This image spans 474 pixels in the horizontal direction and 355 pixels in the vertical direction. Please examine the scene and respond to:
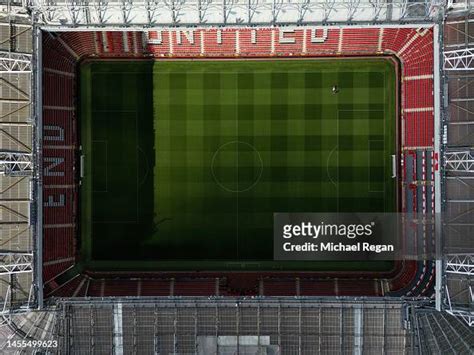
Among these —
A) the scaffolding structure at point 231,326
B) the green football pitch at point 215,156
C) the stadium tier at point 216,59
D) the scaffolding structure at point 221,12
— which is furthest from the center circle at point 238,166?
the scaffolding structure at point 221,12

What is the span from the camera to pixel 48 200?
29.6m

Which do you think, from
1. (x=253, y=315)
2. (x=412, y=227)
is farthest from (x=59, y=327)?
(x=412, y=227)

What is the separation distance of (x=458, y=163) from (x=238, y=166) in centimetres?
1283

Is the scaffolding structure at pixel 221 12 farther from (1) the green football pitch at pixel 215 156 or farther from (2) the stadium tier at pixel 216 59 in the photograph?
(1) the green football pitch at pixel 215 156

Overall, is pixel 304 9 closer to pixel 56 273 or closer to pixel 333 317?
pixel 333 317

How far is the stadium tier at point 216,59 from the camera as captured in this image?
96.3ft

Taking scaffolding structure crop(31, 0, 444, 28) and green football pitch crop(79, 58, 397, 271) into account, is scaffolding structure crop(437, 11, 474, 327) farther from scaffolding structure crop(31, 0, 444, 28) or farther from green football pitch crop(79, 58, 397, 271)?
green football pitch crop(79, 58, 397, 271)

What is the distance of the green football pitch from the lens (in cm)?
3097

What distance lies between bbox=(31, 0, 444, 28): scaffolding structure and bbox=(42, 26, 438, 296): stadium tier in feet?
7.88

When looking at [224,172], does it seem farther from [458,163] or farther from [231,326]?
[458,163]

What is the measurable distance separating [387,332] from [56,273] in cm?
1972

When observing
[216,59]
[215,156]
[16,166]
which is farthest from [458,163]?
[16,166]

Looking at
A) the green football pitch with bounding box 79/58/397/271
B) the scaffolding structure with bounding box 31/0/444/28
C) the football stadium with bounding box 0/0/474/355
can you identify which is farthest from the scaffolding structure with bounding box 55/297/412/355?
the scaffolding structure with bounding box 31/0/444/28

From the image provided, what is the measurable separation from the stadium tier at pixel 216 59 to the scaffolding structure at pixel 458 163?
2402 mm
